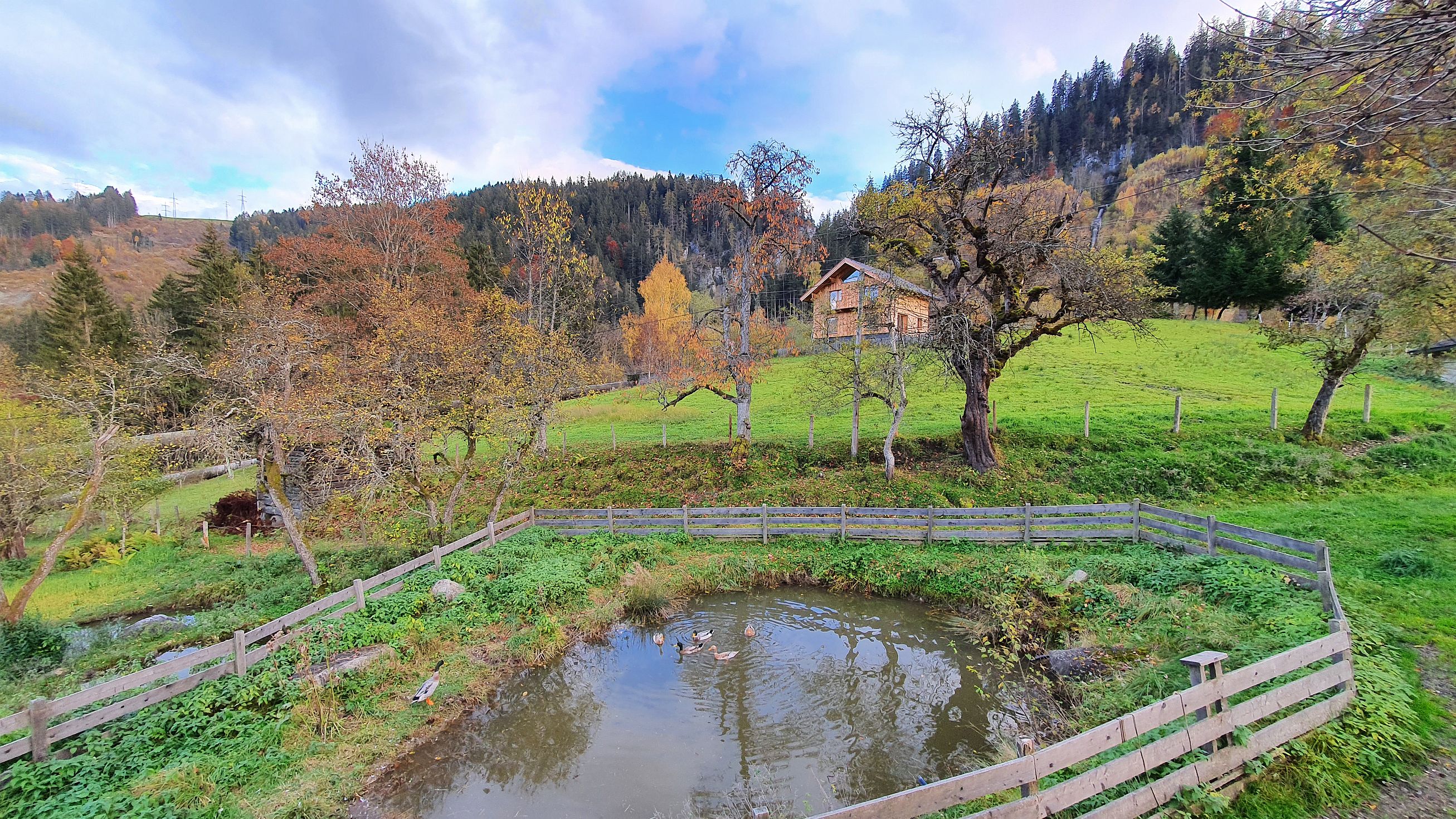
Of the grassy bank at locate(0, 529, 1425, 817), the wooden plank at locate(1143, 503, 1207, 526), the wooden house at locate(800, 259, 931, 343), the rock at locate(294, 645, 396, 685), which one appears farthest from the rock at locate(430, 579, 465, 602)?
the wooden plank at locate(1143, 503, 1207, 526)

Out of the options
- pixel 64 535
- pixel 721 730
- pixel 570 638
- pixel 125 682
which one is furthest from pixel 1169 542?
pixel 64 535

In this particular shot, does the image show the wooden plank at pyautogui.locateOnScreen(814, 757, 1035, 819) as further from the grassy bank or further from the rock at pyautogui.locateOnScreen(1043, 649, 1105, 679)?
the rock at pyautogui.locateOnScreen(1043, 649, 1105, 679)

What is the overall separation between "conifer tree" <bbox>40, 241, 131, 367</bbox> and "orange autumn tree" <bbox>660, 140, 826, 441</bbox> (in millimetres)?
36335

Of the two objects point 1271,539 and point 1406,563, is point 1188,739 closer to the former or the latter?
point 1271,539

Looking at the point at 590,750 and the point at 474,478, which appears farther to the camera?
the point at 474,478

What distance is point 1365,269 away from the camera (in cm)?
1205

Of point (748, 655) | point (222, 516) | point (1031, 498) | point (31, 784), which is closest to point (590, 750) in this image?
point (748, 655)

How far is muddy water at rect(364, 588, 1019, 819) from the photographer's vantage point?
7164 millimetres

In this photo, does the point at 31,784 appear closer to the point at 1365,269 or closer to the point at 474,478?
the point at 474,478

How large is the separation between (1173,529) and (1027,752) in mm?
9565

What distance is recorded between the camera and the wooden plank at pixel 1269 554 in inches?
363

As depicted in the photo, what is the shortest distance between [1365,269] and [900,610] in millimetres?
12749

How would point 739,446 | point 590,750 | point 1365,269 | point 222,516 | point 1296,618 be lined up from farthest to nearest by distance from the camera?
point 222,516
point 739,446
point 1365,269
point 590,750
point 1296,618

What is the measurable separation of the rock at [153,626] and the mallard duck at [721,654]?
→ 1151 centimetres
